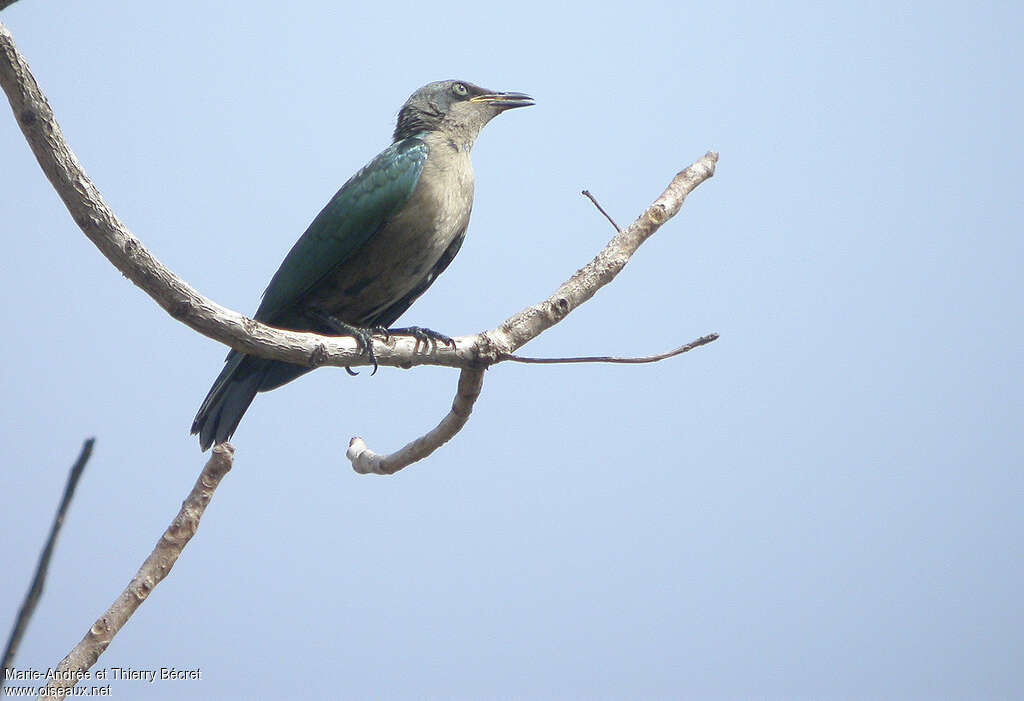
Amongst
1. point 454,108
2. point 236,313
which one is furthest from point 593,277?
point 454,108

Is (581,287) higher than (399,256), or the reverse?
(399,256)

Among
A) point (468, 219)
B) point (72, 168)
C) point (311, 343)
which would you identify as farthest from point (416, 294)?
point (72, 168)

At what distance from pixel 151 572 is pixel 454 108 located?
3.97m

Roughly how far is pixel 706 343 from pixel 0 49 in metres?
2.57

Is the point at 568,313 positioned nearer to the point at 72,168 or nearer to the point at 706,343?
the point at 706,343

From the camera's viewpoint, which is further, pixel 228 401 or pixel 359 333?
pixel 228 401

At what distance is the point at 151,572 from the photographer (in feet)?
10.7

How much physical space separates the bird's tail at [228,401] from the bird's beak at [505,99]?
2.37m

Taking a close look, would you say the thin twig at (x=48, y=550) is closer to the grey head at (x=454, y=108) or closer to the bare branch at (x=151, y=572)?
the bare branch at (x=151, y=572)

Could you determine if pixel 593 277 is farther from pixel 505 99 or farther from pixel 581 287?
pixel 505 99

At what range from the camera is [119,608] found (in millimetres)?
3145

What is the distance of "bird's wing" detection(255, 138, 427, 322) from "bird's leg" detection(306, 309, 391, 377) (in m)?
0.15

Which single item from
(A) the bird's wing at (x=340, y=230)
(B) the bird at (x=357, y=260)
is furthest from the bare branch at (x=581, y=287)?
(A) the bird's wing at (x=340, y=230)

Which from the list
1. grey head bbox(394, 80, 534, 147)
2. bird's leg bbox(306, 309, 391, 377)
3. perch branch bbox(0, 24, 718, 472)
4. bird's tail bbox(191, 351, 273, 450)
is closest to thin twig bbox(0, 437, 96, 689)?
perch branch bbox(0, 24, 718, 472)
